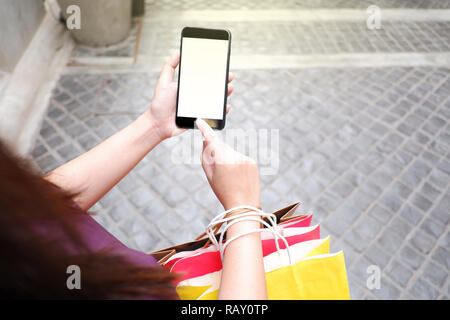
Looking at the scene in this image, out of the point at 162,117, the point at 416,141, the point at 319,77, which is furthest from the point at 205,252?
the point at 319,77

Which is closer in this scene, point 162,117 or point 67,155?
point 162,117

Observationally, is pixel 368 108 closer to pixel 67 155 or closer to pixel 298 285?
pixel 298 285

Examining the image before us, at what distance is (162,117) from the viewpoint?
141 centimetres

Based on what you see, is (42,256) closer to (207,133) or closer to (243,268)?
(243,268)

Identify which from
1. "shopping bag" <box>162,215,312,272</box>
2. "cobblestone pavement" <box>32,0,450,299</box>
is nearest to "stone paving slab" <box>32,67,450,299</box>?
"cobblestone pavement" <box>32,0,450,299</box>

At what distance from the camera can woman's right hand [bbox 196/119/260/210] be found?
101 centimetres

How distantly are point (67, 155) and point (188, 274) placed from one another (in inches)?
76.5

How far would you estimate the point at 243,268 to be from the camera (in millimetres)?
825

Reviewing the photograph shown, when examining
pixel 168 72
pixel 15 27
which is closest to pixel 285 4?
pixel 15 27

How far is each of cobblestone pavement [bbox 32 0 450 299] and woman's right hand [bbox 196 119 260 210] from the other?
112cm

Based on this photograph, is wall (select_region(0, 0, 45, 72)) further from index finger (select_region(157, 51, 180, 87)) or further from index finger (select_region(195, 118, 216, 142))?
index finger (select_region(195, 118, 216, 142))

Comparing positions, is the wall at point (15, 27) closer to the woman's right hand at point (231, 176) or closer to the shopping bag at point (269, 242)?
the woman's right hand at point (231, 176)

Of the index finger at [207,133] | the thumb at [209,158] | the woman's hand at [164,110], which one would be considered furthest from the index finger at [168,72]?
the thumb at [209,158]

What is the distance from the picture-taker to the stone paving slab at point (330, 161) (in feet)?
6.75
